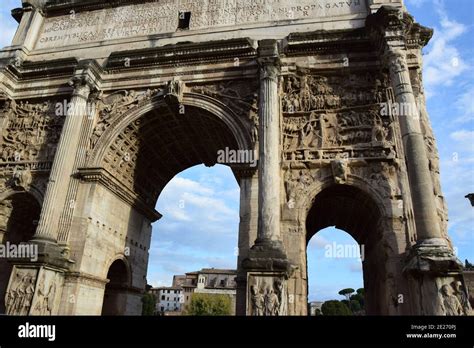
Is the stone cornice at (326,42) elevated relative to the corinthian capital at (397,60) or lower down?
elevated

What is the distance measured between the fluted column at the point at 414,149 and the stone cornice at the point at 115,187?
9.21 metres

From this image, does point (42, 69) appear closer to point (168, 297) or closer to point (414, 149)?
point (414, 149)

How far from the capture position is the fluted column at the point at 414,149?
8.73 meters

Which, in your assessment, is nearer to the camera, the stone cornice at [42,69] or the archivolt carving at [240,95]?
the archivolt carving at [240,95]

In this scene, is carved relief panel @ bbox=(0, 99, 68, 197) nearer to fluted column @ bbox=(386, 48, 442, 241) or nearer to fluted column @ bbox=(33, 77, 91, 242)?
fluted column @ bbox=(33, 77, 91, 242)

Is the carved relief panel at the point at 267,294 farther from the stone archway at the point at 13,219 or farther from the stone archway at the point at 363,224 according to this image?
the stone archway at the point at 13,219

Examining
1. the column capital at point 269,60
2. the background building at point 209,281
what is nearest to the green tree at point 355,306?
the background building at point 209,281

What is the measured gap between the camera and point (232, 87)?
12.4 metres

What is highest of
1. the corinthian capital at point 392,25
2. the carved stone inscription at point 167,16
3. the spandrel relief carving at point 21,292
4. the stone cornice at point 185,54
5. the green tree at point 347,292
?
the green tree at point 347,292

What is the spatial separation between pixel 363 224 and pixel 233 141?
5.09 metres

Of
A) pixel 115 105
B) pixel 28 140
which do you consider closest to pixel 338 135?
pixel 115 105

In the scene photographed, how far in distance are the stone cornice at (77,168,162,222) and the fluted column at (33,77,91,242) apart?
57 centimetres

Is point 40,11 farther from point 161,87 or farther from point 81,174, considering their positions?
point 81,174
